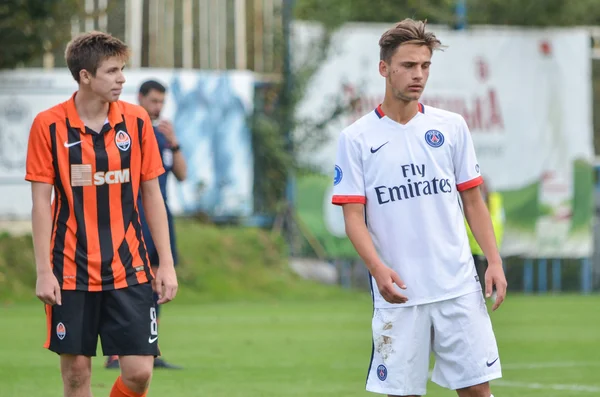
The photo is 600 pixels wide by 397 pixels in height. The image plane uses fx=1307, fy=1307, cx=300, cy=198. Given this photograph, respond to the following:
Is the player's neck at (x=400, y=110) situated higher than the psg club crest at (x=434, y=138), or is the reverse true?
the player's neck at (x=400, y=110)

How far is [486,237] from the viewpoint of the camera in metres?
6.13

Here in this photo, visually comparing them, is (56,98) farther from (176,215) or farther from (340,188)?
(340,188)

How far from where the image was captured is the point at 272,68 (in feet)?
88.6

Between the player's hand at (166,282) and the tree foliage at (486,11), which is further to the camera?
the tree foliage at (486,11)

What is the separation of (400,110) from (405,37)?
349 mm

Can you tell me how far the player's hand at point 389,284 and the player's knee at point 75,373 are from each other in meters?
1.57

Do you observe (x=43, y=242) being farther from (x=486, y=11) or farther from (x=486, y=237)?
(x=486, y=11)

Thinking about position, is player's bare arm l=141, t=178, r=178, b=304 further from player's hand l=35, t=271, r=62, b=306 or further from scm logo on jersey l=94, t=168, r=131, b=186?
player's hand l=35, t=271, r=62, b=306

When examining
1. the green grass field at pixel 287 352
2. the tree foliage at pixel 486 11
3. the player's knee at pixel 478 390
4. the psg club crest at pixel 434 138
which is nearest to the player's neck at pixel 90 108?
the psg club crest at pixel 434 138

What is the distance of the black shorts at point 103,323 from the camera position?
6379 millimetres

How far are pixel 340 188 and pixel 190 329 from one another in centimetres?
1011

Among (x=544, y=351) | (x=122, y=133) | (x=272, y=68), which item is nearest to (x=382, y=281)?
(x=122, y=133)

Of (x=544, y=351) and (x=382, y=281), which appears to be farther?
(x=544, y=351)

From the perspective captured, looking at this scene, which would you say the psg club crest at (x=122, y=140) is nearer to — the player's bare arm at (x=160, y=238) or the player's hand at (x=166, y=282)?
the player's bare arm at (x=160, y=238)
